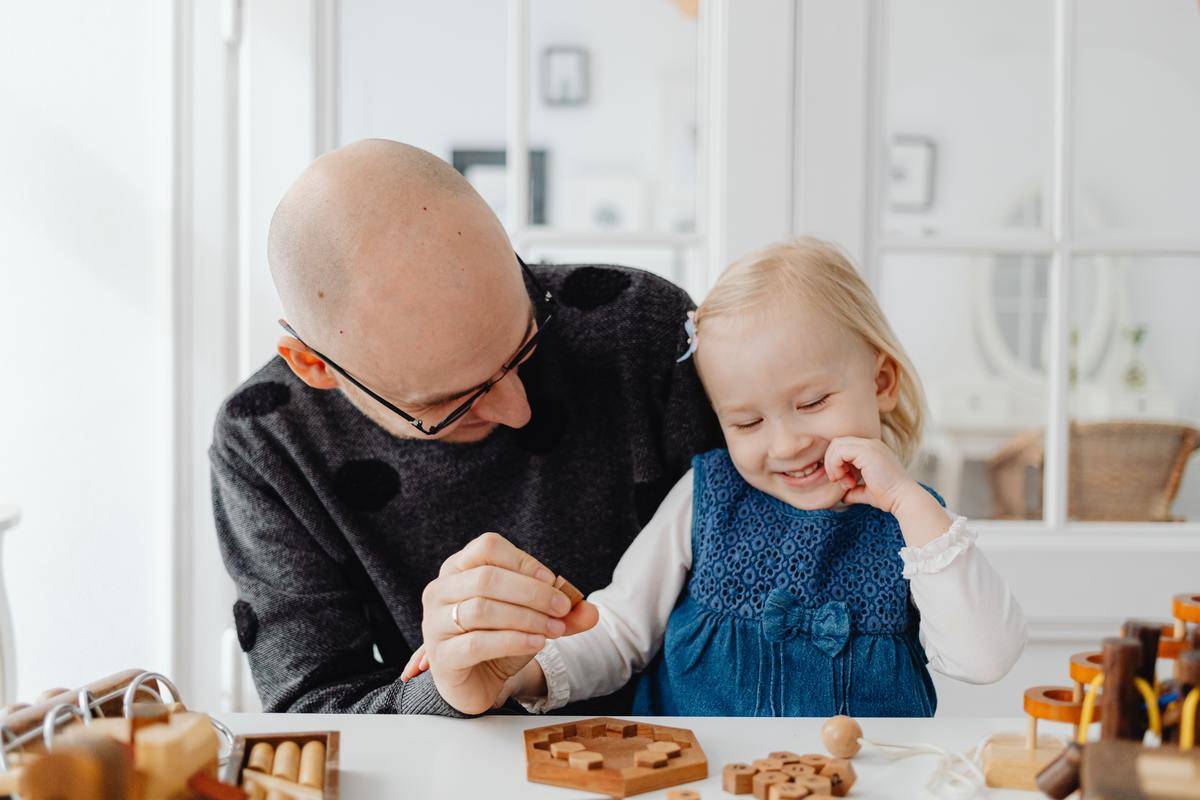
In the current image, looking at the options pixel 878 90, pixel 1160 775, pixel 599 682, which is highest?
pixel 878 90

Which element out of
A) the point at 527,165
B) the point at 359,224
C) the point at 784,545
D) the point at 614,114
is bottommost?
the point at 784,545

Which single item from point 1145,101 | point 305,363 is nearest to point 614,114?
point 1145,101

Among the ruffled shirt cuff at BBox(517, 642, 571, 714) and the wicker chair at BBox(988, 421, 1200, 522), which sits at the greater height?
the wicker chair at BBox(988, 421, 1200, 522)

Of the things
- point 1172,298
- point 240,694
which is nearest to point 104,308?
point 240,694

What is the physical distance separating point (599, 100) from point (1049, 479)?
6.28 ft

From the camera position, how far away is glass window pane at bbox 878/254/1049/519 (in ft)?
10.7

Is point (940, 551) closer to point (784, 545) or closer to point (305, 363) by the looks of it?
point (784, 545)

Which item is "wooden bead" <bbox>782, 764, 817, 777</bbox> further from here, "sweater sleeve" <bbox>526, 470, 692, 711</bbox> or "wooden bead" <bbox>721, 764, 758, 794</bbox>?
"sweater sleeve" <bbox>526, 470, 692, 711</bbox>

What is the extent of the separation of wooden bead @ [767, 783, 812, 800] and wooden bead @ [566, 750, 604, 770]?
0.13 metres

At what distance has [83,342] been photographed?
2.20 m

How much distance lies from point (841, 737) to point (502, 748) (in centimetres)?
27

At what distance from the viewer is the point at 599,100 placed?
343cm

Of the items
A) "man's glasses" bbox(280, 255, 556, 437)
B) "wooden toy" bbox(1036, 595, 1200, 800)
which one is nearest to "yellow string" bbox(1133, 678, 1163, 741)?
"wooden toy" bbox(1036, 595, 1200, 800)

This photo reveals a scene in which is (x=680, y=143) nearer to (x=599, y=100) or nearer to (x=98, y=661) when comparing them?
(x=599, y=100)
